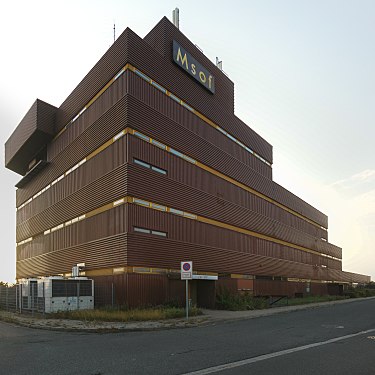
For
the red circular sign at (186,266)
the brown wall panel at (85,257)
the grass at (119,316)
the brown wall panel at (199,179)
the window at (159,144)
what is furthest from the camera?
the window at (159,144)

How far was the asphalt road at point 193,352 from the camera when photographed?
8.74 meters

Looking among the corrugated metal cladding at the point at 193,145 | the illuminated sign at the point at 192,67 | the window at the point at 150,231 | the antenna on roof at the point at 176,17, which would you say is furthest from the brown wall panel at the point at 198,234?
the antenna on roof at the point at 176,17

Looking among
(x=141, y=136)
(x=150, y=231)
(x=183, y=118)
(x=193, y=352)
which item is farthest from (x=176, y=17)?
(x=193, y=352)

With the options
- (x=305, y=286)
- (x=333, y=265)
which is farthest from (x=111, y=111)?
(x=333, y=265)

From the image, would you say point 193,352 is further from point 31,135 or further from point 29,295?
point 31,135

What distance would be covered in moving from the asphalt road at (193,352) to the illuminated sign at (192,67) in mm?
24283

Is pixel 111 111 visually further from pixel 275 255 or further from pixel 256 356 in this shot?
pixel 275 255

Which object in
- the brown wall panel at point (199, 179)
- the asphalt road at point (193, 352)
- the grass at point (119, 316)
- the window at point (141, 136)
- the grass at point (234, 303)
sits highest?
the window at point (141, 136)

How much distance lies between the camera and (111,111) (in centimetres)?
2970

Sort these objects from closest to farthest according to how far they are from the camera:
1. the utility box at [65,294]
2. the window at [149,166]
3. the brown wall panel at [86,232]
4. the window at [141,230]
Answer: the utility box at [65,294]
the window at [141,230]
the brown wall panel at [86,232]
the window at [149,166]

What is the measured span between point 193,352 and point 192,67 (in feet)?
95.1

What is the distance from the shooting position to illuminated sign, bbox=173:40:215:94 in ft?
112

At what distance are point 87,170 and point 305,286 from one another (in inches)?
1592

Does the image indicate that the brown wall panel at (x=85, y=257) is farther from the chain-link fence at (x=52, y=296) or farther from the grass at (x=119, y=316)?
the grass at (x=119, y=316)
